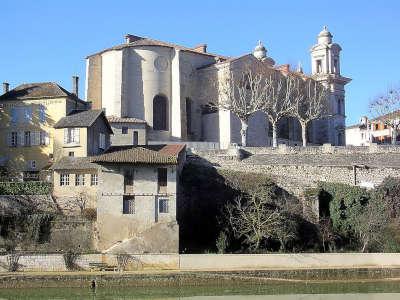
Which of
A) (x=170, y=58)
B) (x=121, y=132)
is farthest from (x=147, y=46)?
(x=121, y=132)

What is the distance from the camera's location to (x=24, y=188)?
155 feet

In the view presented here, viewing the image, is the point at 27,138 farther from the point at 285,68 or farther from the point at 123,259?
the point at 285,68

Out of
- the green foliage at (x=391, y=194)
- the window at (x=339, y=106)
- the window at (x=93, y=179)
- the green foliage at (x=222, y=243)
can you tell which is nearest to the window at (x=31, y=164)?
the window at (x=93, y=179)

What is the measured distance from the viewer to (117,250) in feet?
133

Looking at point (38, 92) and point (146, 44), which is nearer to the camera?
point (38, 92)

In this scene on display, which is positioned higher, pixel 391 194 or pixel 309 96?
pixel 309 96

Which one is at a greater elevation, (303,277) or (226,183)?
(226,183)

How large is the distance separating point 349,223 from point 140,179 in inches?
590

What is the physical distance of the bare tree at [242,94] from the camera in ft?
203

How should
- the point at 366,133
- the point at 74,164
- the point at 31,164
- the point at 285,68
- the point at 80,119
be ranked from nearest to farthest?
1. the point at 74,164
2. the point at 80,119
3. the point at 31,164
4. the point at 285,68
5. the point at 366,133

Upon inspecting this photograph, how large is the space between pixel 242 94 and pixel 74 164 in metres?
22.4

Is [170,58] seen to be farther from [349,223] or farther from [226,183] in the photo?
[349,223]

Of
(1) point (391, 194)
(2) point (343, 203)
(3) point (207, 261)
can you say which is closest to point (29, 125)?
(3) point (207, 261)

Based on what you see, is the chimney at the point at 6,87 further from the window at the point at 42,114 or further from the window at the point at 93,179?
the window at the point at 93,179
